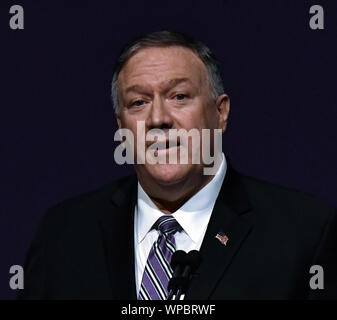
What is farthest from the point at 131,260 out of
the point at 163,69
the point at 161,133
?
the point at 163,69

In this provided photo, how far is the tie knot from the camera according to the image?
2127mm

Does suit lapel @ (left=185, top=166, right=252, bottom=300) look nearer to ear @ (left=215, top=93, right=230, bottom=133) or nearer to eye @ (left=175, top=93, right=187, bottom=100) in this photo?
ear @ (left=215, top=93, right=230, bottom=133)

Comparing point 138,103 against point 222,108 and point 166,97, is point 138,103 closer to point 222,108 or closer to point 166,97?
point 166,97

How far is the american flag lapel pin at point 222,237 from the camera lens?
2051 mm

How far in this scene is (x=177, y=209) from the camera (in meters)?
2.21

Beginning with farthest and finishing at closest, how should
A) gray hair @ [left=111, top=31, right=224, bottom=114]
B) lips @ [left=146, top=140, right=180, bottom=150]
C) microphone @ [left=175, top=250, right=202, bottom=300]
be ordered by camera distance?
1. gray hair @ [left=111, top=31, right=224, bottom=114]
2. lips @ [left=146, top=140, right=180, bottom=150]
3. microphone @ [left=175, top=250, right=202, bottom=300]

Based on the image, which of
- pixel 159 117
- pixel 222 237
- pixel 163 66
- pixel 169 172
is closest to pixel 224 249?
pixel 222 237

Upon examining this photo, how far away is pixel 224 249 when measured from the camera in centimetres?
204

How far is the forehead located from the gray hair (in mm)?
14

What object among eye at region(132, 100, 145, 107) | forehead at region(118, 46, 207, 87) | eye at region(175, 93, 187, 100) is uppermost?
forehead at region(118, 46, 207, 87)

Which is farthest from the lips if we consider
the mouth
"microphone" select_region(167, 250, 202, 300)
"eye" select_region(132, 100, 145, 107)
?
"microphone" select_region(167, 250, 202, 300)

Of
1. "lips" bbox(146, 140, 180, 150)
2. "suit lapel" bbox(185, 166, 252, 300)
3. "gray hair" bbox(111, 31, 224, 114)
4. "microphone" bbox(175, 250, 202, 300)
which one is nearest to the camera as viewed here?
"microphone" bbox(175, 250, 202, 300)

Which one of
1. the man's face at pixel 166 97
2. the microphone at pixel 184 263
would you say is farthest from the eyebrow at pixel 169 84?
the microphone at pixel 184 263
